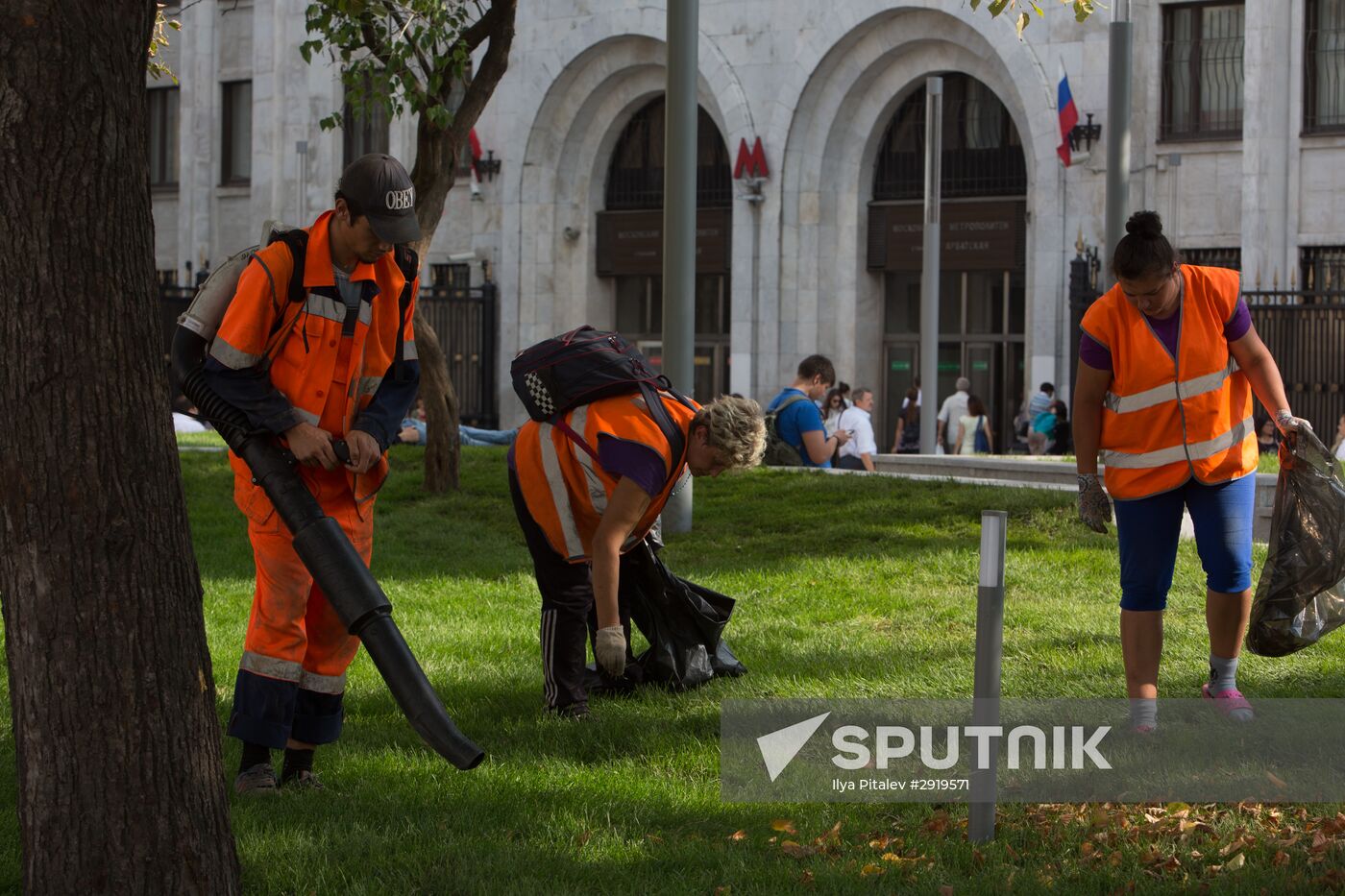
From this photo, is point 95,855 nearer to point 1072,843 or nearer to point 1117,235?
point 1072,843

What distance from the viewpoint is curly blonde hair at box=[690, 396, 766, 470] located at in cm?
566

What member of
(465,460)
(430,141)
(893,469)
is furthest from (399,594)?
(893,469)

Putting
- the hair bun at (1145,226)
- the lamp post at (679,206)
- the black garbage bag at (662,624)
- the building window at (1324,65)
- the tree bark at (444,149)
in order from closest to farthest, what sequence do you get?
the hair bun at (1145,226)
the black garbage bag at (662,624)
the lamp post at (679,206)
the tree bark at (444,149)
the building window at (1324,65)

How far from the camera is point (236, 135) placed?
34.0m

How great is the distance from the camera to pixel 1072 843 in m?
4.65

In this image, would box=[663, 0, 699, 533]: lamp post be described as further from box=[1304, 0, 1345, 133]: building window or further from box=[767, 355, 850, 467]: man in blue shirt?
box=[1304, 0, 1345, 133]: building window

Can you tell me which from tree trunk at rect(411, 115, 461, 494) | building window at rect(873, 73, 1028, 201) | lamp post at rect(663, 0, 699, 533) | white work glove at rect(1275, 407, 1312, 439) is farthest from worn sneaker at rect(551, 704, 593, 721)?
building window at rect(873, 73, 1028, 201)

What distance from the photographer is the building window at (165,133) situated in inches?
1364

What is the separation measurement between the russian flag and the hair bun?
19540 millimetres

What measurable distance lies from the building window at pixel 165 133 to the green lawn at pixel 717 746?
24.5m

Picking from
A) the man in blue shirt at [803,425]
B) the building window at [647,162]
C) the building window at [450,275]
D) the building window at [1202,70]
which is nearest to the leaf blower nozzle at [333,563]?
the man in blue shirt at [803,425]

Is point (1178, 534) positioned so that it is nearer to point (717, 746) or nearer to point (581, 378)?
point (717, 746)

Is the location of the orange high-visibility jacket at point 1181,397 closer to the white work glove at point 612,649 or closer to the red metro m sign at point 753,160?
the white work glove at point 612,649

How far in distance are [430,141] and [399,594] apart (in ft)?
15.9
